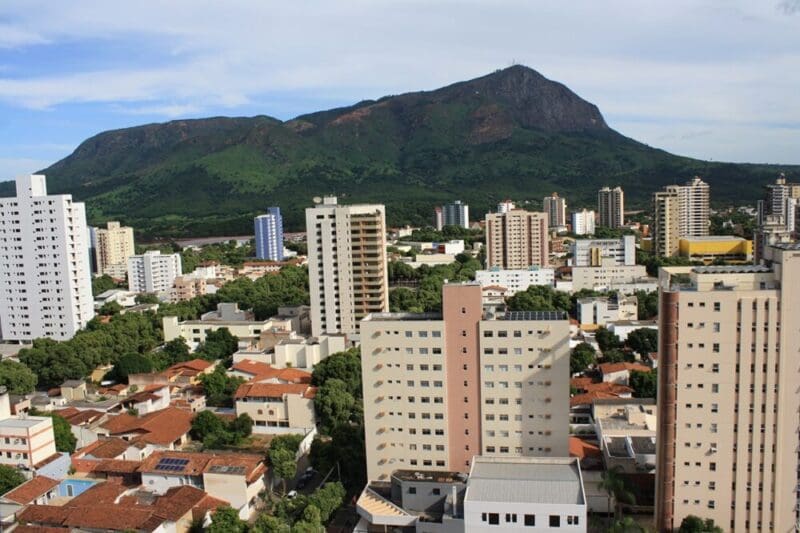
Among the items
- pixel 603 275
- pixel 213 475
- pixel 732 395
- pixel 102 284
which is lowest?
pixel 213 475

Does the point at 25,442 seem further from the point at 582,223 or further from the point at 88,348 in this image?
the point at 582,223

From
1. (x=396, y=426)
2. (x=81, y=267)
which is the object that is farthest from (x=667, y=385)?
(x=81, y=267)

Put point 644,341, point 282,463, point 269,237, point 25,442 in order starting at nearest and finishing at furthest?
point 282,463, point 25,442, point 644,341, point 269,237

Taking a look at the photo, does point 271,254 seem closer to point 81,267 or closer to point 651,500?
point 81,267

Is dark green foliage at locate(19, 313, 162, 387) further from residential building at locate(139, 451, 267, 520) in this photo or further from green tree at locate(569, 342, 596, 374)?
green tree at locate(569, 342, 596, 374)

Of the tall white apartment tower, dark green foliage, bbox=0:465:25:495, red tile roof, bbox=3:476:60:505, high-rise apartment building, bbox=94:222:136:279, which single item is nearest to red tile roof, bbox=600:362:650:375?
red tile roof, bbox=3:476:60:505

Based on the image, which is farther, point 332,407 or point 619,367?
point 619,367

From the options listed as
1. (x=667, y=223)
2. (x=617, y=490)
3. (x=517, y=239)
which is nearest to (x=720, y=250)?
(x=667, y=223)
